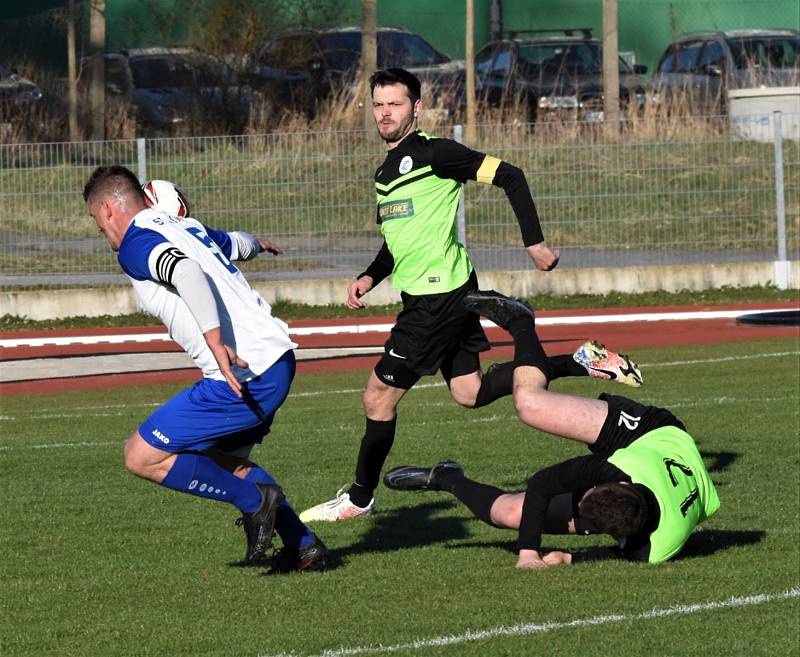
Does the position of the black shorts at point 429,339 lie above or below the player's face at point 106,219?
below

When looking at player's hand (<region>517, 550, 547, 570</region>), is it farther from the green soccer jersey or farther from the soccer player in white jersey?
the soccer player in white jersey

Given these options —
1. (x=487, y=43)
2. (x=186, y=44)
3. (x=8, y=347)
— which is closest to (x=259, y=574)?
(x=8, y=347)

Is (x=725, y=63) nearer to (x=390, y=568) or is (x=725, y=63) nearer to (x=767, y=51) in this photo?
(x=767, y=51)

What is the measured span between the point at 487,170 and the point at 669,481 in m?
1.93

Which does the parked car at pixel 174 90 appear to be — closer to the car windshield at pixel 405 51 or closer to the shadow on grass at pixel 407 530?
the car windshield at pixel 405 51

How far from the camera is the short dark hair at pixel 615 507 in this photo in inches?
272

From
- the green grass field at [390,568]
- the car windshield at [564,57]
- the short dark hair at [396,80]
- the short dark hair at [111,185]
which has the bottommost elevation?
the green grass field at [390,568]

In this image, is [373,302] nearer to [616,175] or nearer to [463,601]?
[616,175]

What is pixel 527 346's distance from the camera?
26.7 feet

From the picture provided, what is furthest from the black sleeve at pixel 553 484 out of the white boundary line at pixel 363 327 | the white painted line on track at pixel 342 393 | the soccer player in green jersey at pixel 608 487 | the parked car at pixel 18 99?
the parked car at pixel 18 99

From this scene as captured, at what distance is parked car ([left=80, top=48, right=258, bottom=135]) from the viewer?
28.4 m

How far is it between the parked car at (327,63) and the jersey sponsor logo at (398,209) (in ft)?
64.9

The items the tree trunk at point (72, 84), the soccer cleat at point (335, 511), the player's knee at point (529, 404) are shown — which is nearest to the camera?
the player's knee at point (529, 404)

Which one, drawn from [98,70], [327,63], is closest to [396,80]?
[98,70]
